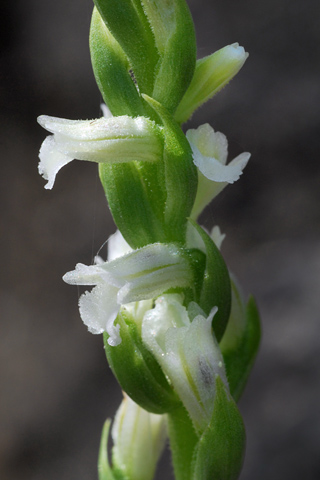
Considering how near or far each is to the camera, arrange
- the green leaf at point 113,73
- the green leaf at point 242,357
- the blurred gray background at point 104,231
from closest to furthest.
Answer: the green leaf at point 113,73 → the green leaf at point 242,357 → the blurred gray background at point 104,231

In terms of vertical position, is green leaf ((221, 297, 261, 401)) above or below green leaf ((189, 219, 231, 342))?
below

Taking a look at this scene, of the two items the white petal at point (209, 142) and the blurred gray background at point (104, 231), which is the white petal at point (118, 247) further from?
the blurred gray background at point (104, 231)

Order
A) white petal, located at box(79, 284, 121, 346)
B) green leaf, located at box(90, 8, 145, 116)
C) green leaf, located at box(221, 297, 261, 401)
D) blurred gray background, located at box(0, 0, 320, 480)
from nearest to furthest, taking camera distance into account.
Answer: white petal, located at box(79, 284, 121, 346), green leaf, located at box(90, 8, 145, 116), green leaf, located at box(221, 297, 261, 401), blurred gray background, located at box(0, 0, 320, 480)

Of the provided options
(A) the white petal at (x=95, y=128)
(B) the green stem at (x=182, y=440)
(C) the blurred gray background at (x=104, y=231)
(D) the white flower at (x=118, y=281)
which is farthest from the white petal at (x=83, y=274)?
(C) the blurred gray background at (x=104, y=231)

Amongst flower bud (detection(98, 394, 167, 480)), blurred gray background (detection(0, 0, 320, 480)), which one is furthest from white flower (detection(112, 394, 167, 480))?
blurred gray background (detection(0, 0, 320, 480))

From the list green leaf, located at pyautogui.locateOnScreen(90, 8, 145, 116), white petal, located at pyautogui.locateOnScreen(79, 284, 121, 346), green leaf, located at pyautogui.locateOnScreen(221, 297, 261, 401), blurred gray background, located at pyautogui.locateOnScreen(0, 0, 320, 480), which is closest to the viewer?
white petal, located at pyautogui.locateOnScreen(79, 284, 121, 346)

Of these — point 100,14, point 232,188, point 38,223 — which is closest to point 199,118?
point 232,188

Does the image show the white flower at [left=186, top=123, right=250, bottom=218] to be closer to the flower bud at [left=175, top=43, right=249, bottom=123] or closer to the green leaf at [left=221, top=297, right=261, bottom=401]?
the flower bud at [left=175, top=43, right=249, bottom=123]
